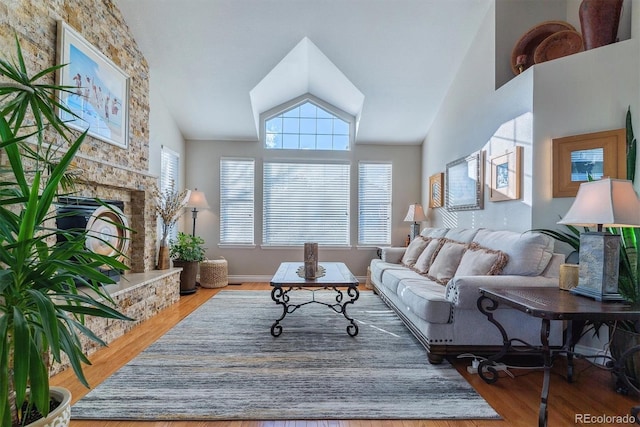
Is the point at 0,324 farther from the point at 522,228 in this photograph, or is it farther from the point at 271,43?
the point at 271,43

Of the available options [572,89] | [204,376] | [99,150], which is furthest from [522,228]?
[99,150]

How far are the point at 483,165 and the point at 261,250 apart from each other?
3799mm

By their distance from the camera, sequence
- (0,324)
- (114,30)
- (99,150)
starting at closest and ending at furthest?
(0,324) → (99,150) → (114,30)

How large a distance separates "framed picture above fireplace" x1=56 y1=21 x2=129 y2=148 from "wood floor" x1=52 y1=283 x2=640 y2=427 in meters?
2.01

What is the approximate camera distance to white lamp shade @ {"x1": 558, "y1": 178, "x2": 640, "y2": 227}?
193cm

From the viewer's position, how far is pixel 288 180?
19.5 feet

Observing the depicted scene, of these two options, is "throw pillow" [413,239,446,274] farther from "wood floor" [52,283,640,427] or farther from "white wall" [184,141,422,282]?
"white wall" [184,141,422,282]

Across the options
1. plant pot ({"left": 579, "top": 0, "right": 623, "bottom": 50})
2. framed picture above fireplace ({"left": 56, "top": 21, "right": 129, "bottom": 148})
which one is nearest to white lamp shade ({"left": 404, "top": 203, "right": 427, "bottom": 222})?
plant pot ({"left": 579, "top": 0, "right": 623, "bottom": 50})

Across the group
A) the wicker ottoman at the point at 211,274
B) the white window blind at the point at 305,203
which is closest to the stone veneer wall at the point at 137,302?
the wicker ottoman at the point at 211,274

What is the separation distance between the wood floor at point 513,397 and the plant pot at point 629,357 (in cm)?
7

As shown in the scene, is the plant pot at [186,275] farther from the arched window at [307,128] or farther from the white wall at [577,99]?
the white wall at [577,99]

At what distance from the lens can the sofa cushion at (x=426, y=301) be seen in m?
2.55

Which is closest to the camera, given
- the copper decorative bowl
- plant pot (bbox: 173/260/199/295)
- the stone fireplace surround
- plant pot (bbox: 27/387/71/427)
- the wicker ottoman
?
plant pot (bbox: 27/387/71/427)

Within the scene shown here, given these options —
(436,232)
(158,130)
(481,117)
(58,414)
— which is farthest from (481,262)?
(158,130)
